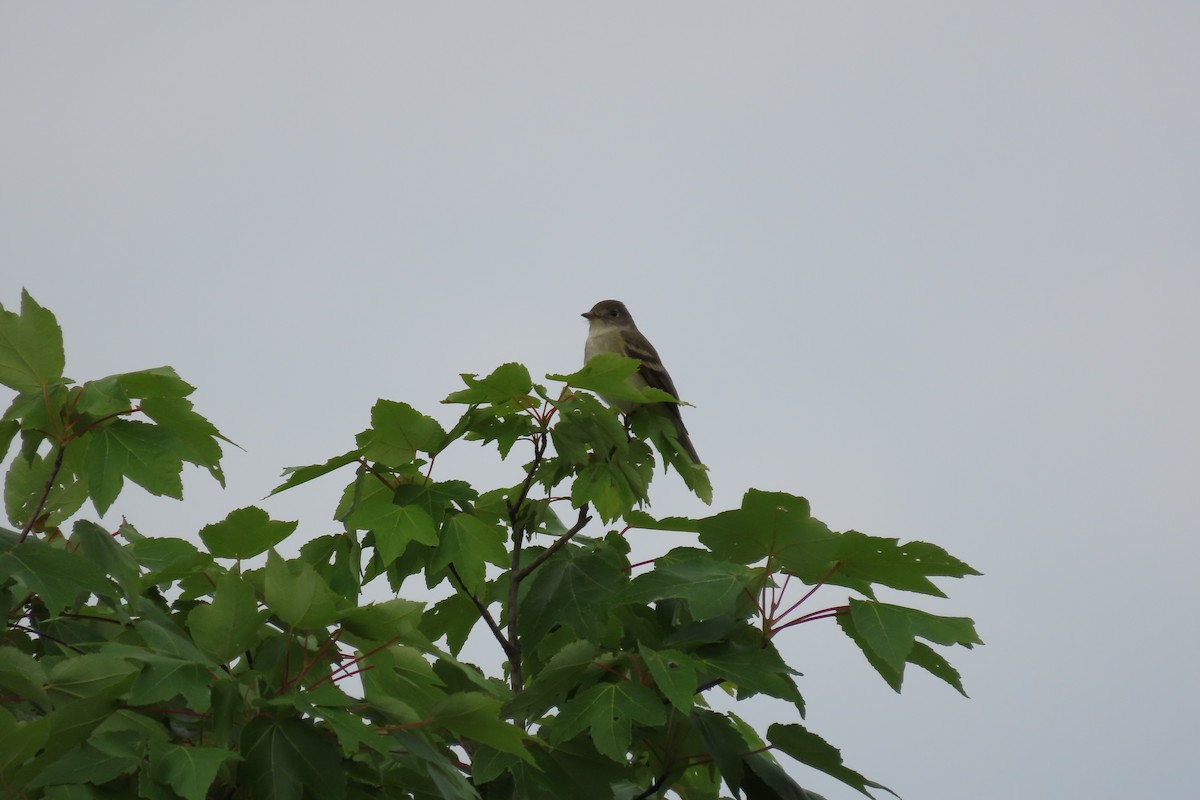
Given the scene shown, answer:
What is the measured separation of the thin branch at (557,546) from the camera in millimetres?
4824

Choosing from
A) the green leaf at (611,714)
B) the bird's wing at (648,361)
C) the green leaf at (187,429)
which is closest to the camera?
the green leaf at (611,714)

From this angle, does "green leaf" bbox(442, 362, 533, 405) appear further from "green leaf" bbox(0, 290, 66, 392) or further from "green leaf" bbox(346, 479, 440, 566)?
"green leaf" bbox(0, 290, 66, 392)

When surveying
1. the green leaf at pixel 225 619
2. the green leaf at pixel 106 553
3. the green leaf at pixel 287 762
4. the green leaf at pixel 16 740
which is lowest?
the green leaf at pixel 16 740

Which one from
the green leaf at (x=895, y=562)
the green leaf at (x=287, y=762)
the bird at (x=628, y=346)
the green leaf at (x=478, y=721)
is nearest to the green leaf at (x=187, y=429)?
the green leaf at (x=287, y=762)

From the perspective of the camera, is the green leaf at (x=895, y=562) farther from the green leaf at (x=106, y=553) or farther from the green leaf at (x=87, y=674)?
the green leaf at (x=106, y=553)

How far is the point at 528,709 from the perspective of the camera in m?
4.29

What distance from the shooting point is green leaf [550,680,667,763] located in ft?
12.6

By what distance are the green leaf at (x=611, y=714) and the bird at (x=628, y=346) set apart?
94.7 inches

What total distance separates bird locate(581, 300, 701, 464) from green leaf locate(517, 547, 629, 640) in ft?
5.31

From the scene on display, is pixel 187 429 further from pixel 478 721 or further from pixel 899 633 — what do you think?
pixel 899 633

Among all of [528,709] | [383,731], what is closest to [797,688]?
[528,709]

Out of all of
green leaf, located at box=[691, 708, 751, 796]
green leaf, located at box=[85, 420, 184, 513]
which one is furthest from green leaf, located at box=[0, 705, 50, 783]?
green leaf, located at box=[691, 708, 751, 796]

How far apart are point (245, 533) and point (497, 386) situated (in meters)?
1.03

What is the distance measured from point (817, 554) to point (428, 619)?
6.23ft
